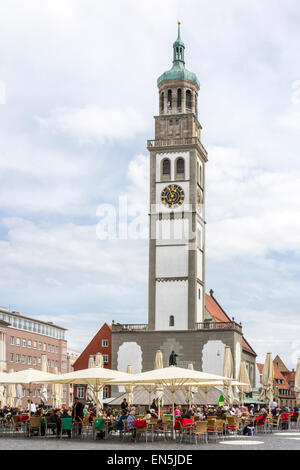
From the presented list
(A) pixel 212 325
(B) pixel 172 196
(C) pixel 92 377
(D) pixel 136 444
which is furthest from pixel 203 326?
(D) pixel 136 444

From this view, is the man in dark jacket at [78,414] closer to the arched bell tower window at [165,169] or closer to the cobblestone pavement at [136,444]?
the cobblestone pavement at [136,444]

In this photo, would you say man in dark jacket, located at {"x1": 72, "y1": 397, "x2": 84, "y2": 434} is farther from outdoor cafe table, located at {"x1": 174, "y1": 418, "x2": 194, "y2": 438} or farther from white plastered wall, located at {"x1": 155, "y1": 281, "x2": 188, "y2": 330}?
white plastered wall, located at {"x1": 155, "y1": 281, "x2": 188, "y2": 330}

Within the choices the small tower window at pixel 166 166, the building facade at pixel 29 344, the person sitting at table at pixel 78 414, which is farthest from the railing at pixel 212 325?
the building facade at pixel 29 344

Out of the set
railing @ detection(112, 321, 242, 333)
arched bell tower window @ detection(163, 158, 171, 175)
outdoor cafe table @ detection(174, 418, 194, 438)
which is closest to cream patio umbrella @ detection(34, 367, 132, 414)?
outdoor cafe table @ detection(174, 418, 194, 438)

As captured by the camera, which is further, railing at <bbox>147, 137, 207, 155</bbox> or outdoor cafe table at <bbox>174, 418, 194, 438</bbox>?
railing at <bbox>147, 137, 207, 155</bbox>

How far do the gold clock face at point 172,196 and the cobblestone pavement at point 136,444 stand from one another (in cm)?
3375

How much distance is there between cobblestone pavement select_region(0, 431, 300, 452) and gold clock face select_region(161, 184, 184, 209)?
1329 inches

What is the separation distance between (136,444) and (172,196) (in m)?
36.4

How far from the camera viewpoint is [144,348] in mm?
56406

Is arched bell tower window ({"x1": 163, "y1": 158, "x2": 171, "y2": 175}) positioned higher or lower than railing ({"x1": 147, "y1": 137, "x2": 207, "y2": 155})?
lower

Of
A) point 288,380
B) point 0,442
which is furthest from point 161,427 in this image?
point 288,380

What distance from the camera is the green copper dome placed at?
6184 cm
